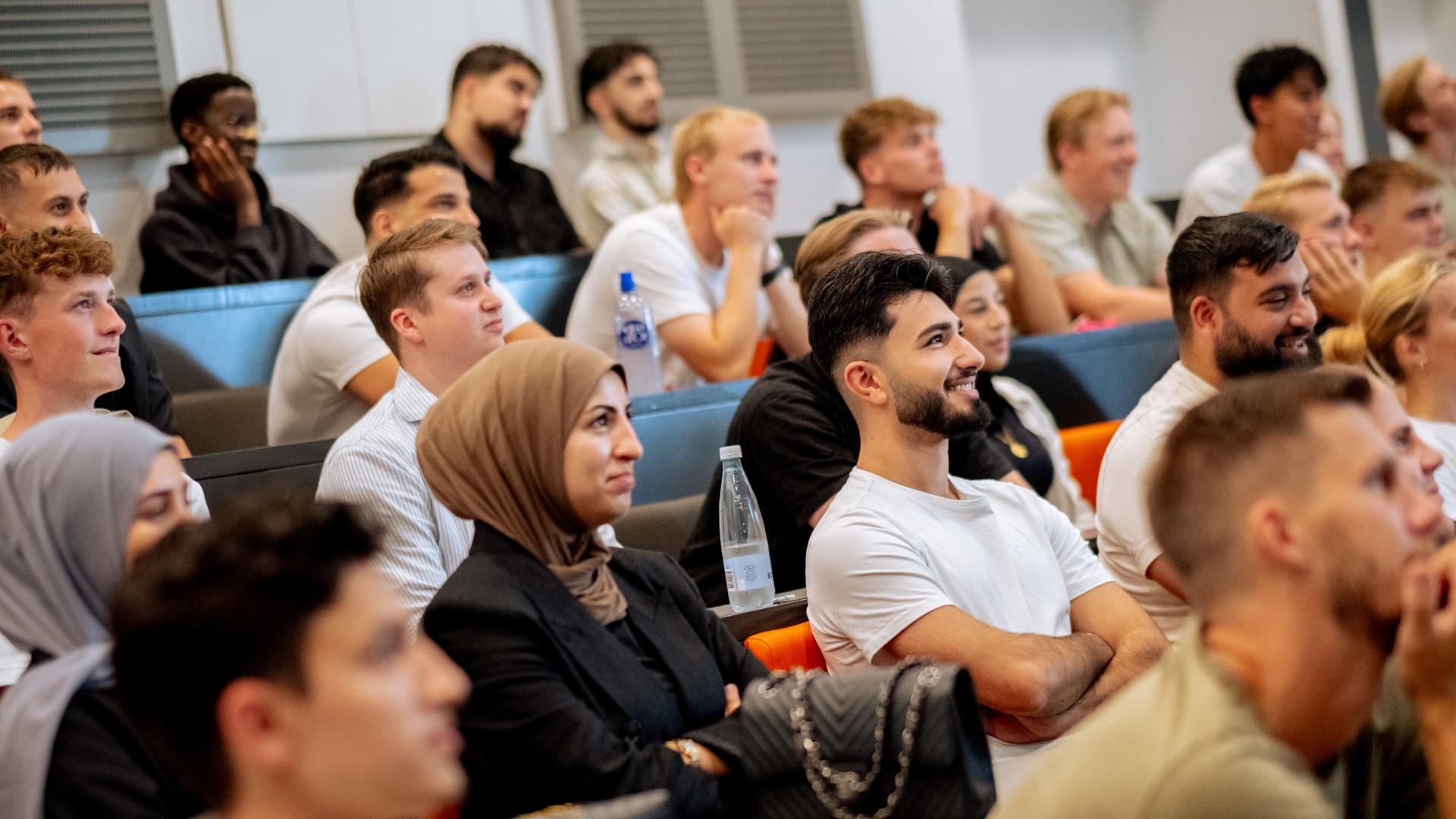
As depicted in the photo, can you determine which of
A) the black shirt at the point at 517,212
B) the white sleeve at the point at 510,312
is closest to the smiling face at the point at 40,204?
the white sleeve at the point at 510,312

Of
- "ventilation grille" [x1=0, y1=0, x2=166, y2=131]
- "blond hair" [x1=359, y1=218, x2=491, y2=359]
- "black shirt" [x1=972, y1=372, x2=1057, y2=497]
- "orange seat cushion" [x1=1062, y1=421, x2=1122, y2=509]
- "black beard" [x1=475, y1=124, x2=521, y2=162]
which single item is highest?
"ventilation grille" [x1=0, y1=0, x2=166, y2=131]

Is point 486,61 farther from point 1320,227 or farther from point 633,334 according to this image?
point 1320,227

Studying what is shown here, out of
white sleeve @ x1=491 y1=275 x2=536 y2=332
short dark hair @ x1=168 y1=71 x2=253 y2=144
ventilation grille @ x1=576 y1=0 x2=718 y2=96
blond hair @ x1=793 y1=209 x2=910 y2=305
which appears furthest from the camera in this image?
ventilation grille @ x1=576 y1=0 x2=718 y2=96

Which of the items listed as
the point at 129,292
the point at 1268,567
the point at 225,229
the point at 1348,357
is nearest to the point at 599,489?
the point at 1268,567

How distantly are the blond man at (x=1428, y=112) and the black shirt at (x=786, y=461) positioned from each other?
336 centimetres

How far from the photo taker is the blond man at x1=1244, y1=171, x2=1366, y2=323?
145 inches

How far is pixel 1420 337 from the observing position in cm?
288

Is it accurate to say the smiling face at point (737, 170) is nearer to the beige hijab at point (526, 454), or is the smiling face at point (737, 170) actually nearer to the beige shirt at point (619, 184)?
the beige shirt at point (619, 184)

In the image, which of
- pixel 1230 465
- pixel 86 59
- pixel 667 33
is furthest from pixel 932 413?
pixel 667 33

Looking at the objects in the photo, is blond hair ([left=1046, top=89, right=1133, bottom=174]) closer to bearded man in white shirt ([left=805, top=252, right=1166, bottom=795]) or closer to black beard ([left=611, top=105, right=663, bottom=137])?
black beard ([left=611, top=105, right=663, bottom=137])

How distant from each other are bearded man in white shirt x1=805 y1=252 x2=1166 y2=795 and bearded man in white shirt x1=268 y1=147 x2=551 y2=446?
987 millimetres

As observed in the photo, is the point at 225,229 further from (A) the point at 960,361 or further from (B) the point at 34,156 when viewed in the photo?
(A) the point at 960,361

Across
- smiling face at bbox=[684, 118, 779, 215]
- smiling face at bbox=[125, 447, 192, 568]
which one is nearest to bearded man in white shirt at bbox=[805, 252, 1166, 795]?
smiling face at bbox=[125, 447, 192, 568]

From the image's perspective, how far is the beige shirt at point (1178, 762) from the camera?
109cm
